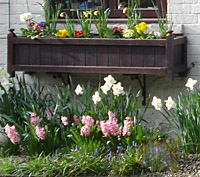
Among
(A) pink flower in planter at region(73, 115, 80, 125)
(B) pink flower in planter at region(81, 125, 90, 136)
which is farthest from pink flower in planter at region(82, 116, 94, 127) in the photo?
(A) pink flower in planter at region(73, 115, 80, 125)

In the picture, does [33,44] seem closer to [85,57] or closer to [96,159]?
[85,57]

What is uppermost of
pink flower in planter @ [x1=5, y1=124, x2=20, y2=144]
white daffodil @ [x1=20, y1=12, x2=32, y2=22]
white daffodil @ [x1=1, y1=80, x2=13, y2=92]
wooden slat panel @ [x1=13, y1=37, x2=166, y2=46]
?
white daffodil @ [x1=20, y1=12, x2=32, y2=22]

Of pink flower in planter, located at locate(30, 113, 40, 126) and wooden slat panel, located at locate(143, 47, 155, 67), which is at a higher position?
wooden slat panel, located at locate(143, 47, 155, 67)

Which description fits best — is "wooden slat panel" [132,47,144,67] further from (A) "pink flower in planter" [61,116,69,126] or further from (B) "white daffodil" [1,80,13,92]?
(B) "white daffodil" [1,80,13,92]

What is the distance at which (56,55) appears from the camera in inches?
231

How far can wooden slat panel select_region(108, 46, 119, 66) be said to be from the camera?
5723mm

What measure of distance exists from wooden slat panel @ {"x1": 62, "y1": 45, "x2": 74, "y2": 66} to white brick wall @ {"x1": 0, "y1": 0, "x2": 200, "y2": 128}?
51 cm

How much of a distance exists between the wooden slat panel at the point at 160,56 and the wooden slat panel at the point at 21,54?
53.1 inches

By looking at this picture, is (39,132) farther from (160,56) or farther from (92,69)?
(160,56)

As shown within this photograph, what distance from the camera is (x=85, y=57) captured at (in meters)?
5.79

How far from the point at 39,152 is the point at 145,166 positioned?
1.12 m

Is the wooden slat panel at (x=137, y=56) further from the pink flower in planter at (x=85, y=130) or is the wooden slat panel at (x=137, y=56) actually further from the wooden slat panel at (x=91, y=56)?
the pink flower in planter at (x=85, y=130)

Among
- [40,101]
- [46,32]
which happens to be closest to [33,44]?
[46,32]

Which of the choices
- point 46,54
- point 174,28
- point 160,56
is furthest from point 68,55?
point 174,28
